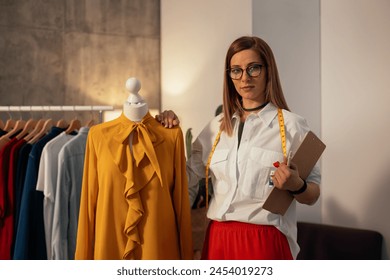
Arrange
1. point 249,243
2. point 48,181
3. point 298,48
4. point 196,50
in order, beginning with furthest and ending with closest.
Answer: point 196,50 < point 298,48 < point 48,181 < point 249,243

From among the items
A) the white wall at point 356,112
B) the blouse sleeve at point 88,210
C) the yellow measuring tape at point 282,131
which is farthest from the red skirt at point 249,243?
the white wall at point 356,112

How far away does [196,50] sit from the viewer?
517 centimetres

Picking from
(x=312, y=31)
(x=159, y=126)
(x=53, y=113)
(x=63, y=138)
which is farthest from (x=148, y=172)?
→ (x=53, y=113)

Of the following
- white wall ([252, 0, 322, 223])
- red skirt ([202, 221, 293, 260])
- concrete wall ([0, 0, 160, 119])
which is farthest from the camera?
concrete wall ([0, 0, 160, 119])

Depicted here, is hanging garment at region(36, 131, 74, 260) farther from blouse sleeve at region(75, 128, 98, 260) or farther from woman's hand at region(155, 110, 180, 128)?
woman's hand at region(155, 110, 180, 128)

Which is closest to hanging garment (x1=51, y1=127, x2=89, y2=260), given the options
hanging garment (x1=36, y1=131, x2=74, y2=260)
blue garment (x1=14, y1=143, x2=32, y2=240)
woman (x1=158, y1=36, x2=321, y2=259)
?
hanging garment (x1=36, y1=131, x2=74, y2=260)

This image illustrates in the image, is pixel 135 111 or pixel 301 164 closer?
pixel 301 164

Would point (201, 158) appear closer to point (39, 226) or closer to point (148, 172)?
point (148, 172)

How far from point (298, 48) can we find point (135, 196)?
2093mm

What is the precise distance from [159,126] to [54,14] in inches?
139

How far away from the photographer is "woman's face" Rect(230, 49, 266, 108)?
210 centimetres

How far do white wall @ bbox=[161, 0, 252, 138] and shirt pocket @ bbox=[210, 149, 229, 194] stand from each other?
7.22 ft

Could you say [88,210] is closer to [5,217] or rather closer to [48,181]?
[48,181]

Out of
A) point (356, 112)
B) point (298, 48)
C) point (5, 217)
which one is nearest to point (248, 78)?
point (356, 112)
